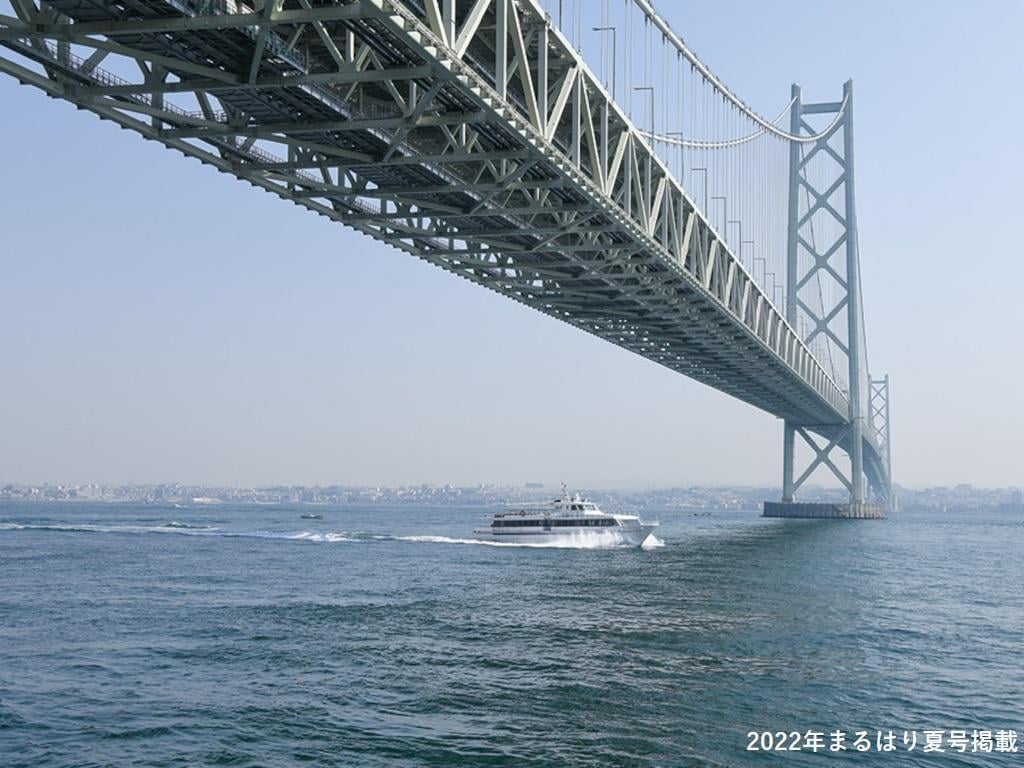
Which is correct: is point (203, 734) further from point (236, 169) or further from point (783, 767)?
point (236, 169)

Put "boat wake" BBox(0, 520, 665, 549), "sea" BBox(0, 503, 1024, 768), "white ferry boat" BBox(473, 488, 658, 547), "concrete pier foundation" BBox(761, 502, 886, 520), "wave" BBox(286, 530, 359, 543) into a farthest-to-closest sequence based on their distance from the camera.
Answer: "concrete pier foundation" BBox(761, 502, 886, 520) → "wave" BBox(286, 530, 359, 543) → "white ferry boat" BBox(473, 488, 658, 547) → "boat wake" BBox(0, 520, 665, 549) → "sea" BBox(0, 503, 1024, 768)

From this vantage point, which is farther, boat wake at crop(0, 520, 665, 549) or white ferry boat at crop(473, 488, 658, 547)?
white ferry boat at crop(473, 488, 658, 547)

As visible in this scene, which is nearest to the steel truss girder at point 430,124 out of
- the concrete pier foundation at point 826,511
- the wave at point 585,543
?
the wave at point 585,543

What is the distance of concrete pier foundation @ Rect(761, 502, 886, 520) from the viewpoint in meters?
111

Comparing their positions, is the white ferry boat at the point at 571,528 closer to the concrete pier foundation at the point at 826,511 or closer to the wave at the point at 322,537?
the wave at the point at 322,537

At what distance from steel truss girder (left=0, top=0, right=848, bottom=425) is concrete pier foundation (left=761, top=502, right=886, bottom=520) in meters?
71.8

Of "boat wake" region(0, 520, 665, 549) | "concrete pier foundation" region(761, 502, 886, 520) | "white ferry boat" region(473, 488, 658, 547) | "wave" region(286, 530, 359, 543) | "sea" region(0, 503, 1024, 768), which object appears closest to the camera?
"sea" region(0, 503, 1024, 768)

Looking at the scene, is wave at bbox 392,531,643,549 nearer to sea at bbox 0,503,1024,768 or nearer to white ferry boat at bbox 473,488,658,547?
white ferry boat at bbox 473,488,658,547

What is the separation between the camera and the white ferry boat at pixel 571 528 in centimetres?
6203

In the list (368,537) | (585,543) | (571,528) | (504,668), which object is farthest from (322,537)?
(504,668)

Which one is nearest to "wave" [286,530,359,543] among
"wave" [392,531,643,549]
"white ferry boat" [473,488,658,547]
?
"white ferry boat" [473,488,658,547]

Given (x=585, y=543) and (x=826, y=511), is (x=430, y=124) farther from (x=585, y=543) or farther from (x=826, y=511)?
(x=826, y=511)

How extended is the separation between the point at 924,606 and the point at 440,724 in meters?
22.4

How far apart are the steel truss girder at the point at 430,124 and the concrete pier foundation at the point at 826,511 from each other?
71762mm
